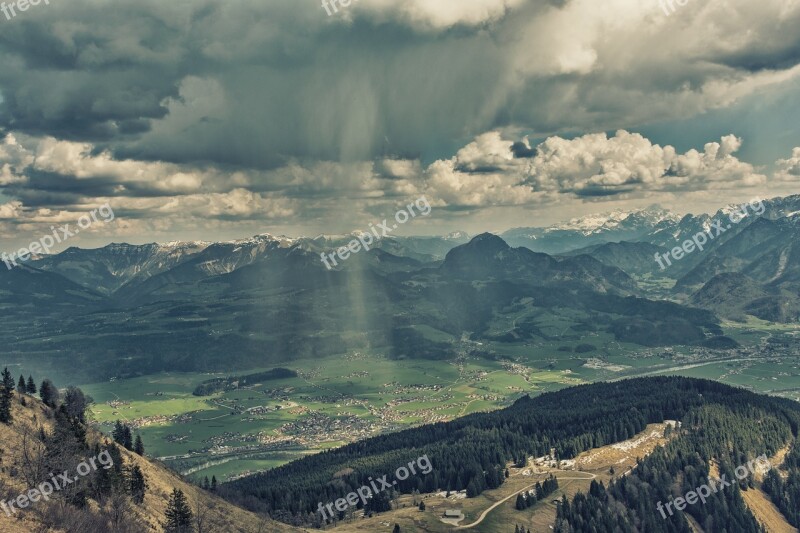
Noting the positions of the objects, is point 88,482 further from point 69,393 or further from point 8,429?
point 69,393

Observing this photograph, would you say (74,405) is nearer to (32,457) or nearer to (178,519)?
(32,457)

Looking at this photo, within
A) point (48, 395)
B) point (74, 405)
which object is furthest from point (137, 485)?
point (74, 405)

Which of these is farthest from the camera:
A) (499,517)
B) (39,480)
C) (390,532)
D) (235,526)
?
(499,517)

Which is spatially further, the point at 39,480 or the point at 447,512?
the point at 447,512

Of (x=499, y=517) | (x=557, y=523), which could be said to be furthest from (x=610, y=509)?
(x=499, y=517)

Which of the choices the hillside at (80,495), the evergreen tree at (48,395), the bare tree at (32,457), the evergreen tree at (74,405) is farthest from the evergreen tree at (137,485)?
the evergreen tree at (48,395)

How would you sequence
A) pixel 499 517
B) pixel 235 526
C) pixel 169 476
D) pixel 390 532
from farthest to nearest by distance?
pixel 499 517
pixel 390 532
pixel 169 476
pixel 235 526

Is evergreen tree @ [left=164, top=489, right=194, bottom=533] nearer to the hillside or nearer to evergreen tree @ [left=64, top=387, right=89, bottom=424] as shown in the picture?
the hillside
